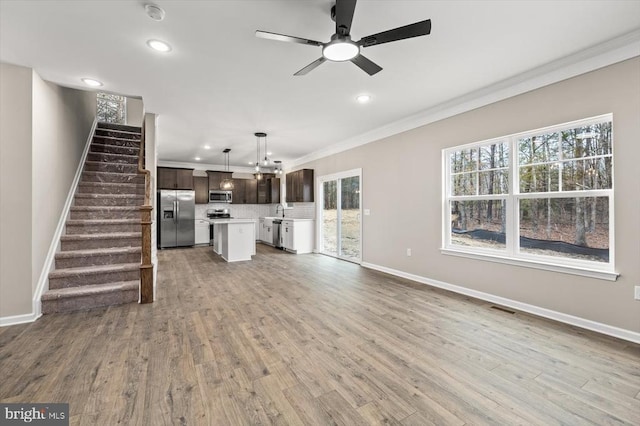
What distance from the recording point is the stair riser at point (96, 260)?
351 centimetres

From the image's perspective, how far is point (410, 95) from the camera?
12.0 ft

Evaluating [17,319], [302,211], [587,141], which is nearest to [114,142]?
[17,319]

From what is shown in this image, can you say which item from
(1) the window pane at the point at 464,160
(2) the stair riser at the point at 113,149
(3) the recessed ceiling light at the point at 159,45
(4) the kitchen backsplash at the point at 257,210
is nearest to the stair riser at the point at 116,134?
(2) the stair riser at the point at 113,149

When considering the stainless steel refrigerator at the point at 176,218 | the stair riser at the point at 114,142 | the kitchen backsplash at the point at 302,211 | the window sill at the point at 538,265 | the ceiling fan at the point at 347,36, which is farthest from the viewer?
the stainless steel refrigerator at the point at 176,218

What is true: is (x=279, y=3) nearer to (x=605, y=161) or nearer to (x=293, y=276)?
(x=605, y=161)

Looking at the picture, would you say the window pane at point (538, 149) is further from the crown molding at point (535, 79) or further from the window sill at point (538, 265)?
the window sill at point (538, 265)

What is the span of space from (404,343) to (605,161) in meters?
2.67

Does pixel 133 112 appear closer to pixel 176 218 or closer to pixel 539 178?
pixel 176 218

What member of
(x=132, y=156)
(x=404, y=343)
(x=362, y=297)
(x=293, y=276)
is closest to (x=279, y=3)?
(x=404, y=343)

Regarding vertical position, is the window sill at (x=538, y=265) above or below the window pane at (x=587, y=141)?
below

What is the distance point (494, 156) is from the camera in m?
3.60

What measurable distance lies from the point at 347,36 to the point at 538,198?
284 centimetres

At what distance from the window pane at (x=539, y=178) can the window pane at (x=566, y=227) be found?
0.44 feet

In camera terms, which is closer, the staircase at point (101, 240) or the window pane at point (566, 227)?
the window pane at point (566, 227)
